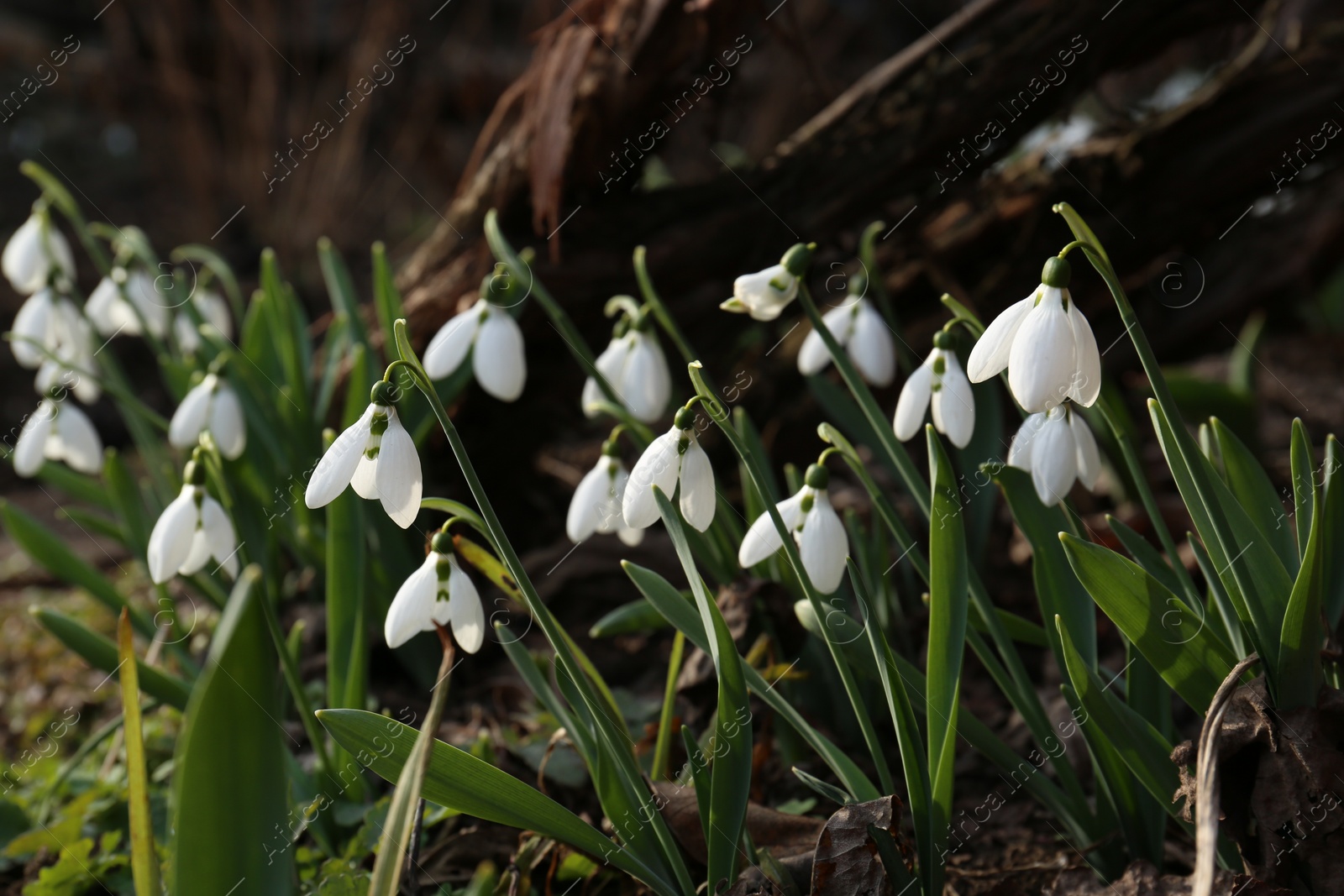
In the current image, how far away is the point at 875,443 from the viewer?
68.8 inches

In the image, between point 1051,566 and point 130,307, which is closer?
point 1051,566

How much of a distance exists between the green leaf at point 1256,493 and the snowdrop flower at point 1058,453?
0.15 m

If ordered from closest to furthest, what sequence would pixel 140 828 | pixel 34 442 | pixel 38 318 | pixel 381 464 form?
pixel 140 828
pixel 381 464
pixel 34 442
pixel 38 318

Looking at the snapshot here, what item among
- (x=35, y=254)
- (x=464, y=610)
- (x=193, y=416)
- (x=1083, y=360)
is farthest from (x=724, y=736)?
(x=35, y=254)

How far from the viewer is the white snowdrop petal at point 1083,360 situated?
948mm

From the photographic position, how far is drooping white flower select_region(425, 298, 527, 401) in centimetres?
154

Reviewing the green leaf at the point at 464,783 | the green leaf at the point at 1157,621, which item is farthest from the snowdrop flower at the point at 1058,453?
the green leaf at the point at 464,783

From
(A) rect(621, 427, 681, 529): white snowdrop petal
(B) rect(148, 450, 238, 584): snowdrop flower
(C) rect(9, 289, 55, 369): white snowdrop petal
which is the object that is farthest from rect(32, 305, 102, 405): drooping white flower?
(A) rect(621, 427, 681, 529): white snowdrop petal

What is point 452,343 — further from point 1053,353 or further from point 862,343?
point 1053,353

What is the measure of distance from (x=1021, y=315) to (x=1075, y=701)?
1.78 ft

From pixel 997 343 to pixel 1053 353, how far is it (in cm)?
A: 8

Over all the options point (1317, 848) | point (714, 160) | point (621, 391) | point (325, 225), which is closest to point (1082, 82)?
point (714, 160)

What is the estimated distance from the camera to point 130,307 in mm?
2070

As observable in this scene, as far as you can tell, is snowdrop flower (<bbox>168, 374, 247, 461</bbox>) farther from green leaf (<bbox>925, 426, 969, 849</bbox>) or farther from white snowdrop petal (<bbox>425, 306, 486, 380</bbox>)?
green leaf (<bbox>925, 426, 969, 849</bbox>)
